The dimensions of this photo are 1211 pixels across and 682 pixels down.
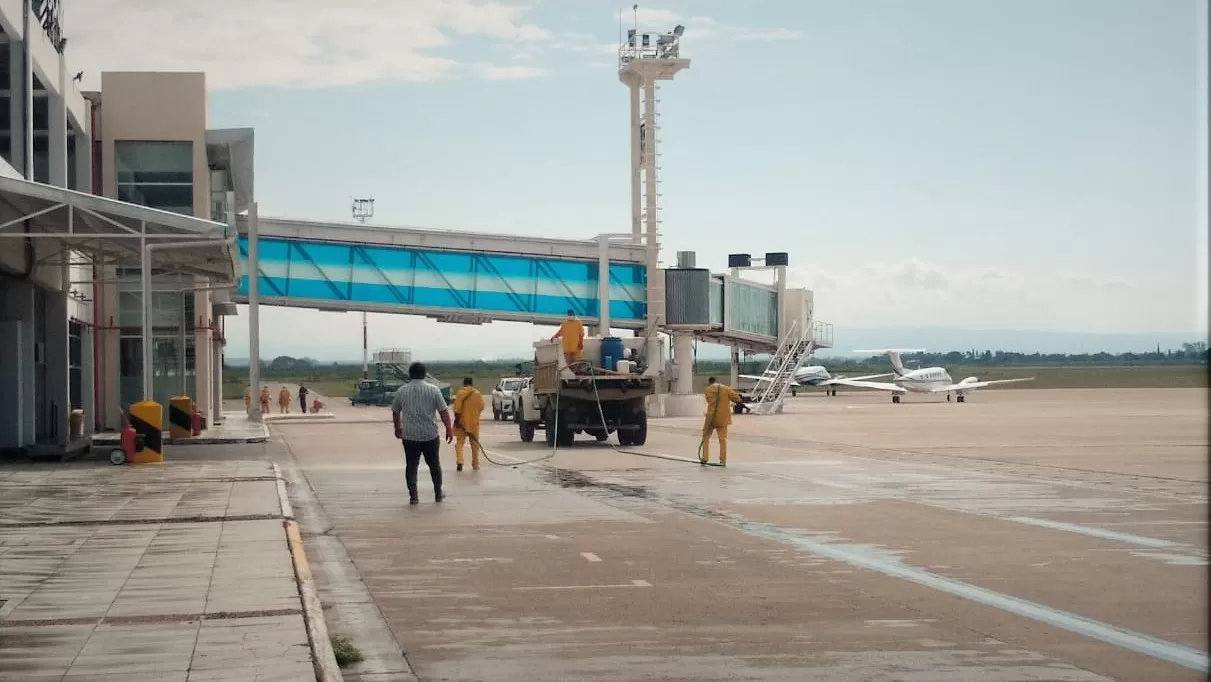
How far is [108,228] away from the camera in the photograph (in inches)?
1099

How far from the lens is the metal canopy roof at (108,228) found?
22.7 meters

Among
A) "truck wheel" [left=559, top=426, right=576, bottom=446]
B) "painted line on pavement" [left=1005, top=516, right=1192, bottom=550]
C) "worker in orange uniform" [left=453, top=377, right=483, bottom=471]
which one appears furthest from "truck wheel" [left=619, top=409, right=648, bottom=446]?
"painted line on pavement" [left=1005, top=516, right=1192, bottom=550]

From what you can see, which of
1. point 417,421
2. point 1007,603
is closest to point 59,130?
point 417,421

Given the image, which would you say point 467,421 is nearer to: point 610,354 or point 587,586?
point 610,354

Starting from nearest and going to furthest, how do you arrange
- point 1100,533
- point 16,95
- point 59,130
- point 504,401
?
point 1100,533 → point 16,95 → point 59,130 → point 504,401

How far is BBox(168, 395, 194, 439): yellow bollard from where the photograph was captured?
3189 centimetres

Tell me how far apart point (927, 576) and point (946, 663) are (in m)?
3.33

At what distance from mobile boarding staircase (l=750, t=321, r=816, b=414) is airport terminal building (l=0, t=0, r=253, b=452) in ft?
77.3

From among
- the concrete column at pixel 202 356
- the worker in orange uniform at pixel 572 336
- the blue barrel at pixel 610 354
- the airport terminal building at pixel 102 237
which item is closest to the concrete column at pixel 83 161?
the airport terminal building at pixel 102 237

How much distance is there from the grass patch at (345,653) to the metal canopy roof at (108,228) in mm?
14989

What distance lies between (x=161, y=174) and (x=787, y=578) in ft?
109

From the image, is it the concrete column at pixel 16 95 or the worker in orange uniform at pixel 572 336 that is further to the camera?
the worker in orange uniform at pixel 572 336

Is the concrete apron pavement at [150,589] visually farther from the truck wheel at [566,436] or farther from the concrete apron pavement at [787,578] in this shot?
the truck wheel at [566,436]

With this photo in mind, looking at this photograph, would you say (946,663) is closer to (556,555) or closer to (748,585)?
(748,585)
